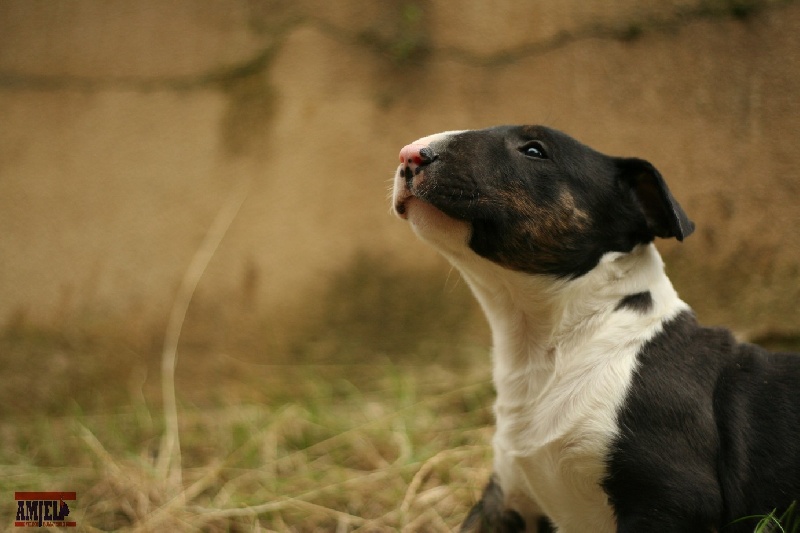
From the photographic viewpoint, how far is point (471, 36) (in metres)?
5.19

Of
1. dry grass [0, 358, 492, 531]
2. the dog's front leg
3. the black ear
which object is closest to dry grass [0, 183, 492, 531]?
dry grass [0, 358, 492, 531]

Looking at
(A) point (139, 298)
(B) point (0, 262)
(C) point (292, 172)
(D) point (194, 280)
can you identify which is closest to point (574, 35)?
(C) point (292, 172)

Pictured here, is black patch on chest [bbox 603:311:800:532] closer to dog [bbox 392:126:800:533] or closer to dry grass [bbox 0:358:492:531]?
dog [bbox 392:126:800:533]

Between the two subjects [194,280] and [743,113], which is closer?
[743,113]

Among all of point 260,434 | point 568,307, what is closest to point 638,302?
point 568,307

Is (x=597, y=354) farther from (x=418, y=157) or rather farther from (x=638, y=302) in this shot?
(x=418, y=157)

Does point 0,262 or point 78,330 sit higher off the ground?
point 0,262

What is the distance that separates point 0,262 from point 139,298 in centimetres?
86

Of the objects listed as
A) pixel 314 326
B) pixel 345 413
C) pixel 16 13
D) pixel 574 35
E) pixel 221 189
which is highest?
pixel 16 13

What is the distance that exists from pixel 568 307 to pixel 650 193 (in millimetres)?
483

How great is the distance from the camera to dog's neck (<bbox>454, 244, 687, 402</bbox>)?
281 centimetres

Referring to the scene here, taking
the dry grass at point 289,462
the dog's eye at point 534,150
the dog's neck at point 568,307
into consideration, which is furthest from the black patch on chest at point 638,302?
the dry grass at point 289,462

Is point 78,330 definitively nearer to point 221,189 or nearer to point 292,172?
point 221,189

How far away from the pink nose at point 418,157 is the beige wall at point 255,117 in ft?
8.01
